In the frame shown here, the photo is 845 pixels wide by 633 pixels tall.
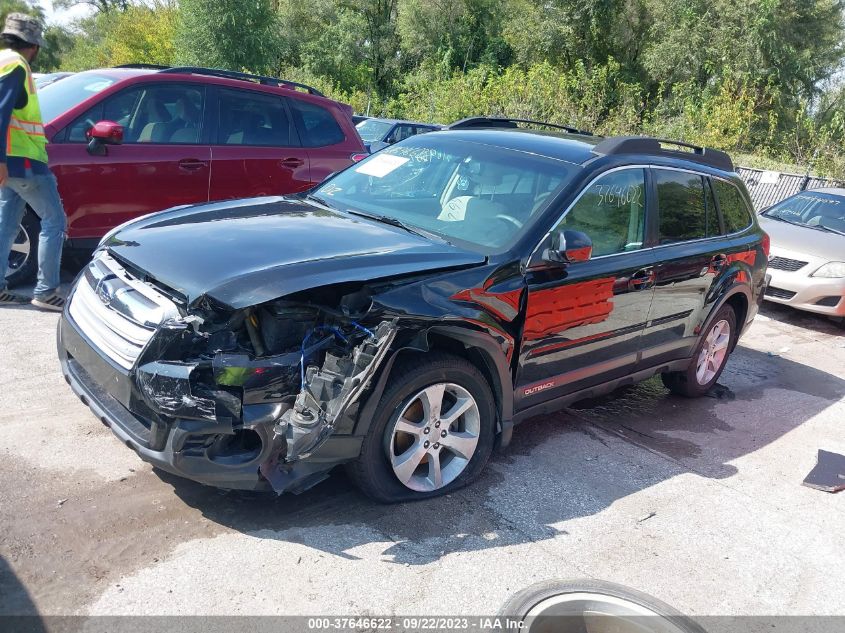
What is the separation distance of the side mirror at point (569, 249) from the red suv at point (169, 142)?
12.9 feet

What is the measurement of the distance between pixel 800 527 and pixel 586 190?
7.45 feet

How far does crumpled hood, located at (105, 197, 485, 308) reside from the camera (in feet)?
10.4

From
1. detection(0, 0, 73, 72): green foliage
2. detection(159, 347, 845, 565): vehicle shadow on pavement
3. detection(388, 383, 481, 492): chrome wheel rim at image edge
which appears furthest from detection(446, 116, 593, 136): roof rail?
detection(0, 0, 73, 72): green foliage

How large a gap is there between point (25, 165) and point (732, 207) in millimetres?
5355

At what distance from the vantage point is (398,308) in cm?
333

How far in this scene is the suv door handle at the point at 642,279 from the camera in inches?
181

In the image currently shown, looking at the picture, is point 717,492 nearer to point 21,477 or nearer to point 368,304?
point 368,304

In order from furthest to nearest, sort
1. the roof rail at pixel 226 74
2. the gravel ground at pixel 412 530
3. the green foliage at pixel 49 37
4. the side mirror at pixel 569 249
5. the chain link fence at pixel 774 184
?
the green foliage at pixel 49 37 → the chain link fence at pixel 774 184 → the roof rail at pixel 226 74 → the side mirror at pixel 569 249 → the gravel ground at pixel 412 530

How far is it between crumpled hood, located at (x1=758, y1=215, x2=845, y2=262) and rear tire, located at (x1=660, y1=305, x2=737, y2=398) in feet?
13.0

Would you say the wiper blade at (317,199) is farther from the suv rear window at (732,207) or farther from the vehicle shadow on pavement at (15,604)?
the suv rear window at (732,207)

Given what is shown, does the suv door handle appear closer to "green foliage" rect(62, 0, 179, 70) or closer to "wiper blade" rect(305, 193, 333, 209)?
"wiper blade" rect(305, 193, 333, 209)

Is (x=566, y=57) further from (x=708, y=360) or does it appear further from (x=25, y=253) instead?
(x=25, y=253)

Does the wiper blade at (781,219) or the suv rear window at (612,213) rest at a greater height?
the suv rear window at (612,213)

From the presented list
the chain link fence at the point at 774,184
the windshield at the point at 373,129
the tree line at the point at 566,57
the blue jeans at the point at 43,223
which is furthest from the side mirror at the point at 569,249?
the tree line at the point at 566,57
